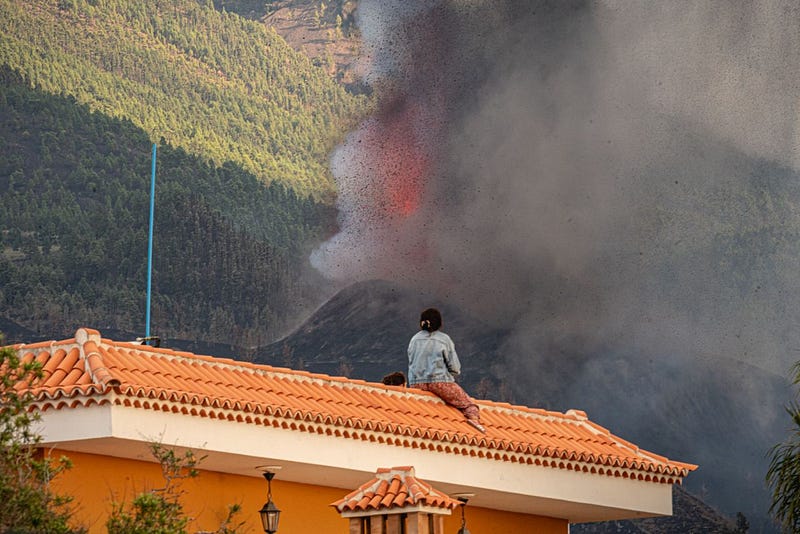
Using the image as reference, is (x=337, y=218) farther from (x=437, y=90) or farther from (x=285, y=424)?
(x=285, y=424)

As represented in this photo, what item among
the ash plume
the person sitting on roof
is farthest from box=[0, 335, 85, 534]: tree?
the ash plume

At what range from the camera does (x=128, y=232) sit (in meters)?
48.4

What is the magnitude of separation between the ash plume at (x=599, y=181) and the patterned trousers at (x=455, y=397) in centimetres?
2934

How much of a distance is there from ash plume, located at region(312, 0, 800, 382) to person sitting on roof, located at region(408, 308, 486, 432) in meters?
29.2

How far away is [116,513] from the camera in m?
11.0

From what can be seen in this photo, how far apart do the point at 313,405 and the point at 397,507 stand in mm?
2578

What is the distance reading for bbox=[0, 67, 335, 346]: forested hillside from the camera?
46938mm

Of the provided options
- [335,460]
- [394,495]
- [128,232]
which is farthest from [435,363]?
[128,232]

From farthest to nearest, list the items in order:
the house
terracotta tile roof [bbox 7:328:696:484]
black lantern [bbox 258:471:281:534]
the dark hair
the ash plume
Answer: the ash plume < the dark hair < black lantern [bbox 258:471:281:534] < terracotta tile roof [bbox 7:328:696:484] < the house

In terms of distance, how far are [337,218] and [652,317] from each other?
37.1 ft

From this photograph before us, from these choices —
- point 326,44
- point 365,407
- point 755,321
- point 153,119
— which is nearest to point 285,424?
point 365,407

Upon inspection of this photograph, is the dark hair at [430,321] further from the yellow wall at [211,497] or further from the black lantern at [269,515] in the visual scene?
the black lantern at [269,515]

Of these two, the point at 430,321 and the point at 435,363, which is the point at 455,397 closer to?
the point at 435,363

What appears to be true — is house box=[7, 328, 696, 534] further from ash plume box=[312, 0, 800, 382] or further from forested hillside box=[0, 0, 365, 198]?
forested hillside box=[0, 0, 365, 198]
